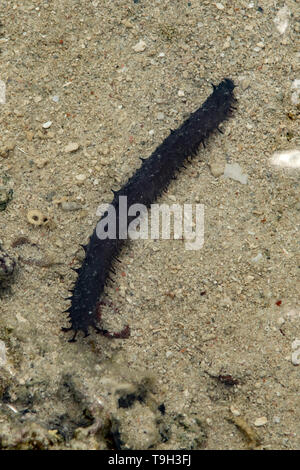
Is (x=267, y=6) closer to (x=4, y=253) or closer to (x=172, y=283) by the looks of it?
(x=172, y=283)

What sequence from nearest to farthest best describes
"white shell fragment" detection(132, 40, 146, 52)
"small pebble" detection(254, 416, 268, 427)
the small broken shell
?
"small pebble" detection(254, 416, 268, 427), the small broken shell, "white shell fragment" detection(132, 40, 146, 52)

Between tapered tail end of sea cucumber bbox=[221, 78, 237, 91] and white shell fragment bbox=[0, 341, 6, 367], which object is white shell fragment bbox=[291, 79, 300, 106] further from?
white shell fragment bbox=[0, 341, 6, 367]

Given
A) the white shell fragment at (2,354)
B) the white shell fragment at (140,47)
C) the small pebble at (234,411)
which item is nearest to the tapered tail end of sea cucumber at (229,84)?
the white shell fragment at (140,47)

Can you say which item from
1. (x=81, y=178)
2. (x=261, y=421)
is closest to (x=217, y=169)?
(x=81, y=178)

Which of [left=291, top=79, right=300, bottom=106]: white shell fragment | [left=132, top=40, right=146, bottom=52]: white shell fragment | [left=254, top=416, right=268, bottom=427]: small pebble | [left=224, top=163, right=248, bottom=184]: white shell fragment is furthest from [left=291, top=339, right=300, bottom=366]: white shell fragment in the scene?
[left=132, top=40, right=146, bottom=52]: white shell fragment

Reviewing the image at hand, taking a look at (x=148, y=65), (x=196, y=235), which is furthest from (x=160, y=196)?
(x=148, y=65)

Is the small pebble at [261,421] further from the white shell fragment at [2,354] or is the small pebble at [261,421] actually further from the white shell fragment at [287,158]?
the white shell fragment at [287,158]
